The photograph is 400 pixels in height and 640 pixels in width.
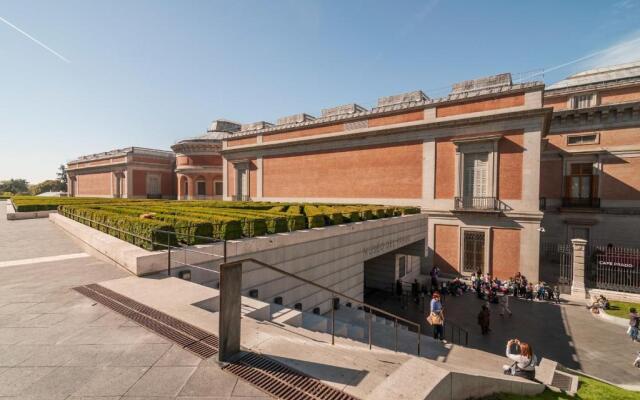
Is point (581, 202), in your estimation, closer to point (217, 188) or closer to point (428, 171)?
point (428, 171)

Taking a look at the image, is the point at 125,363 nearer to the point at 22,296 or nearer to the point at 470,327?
the point at 22,296

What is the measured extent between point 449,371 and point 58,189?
112101 millimetres

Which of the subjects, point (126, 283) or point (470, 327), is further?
point (470, 327)

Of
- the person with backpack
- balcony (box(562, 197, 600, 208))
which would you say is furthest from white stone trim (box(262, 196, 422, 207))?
balcony (box(562, 197, 600, 208))

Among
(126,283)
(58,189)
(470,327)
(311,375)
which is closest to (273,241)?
(126,283)

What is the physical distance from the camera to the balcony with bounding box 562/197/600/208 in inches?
997

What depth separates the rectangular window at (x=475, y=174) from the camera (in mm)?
19297

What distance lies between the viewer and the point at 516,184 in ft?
59.8

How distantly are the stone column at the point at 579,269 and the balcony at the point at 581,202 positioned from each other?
12.2m

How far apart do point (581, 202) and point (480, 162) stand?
1420 centimetres

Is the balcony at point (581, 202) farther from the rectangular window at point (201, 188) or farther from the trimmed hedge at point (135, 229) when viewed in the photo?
the rectangular window at point (201, 188)

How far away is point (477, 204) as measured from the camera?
1933 cm

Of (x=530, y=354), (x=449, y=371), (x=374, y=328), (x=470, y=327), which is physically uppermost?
(x=449, y=371)

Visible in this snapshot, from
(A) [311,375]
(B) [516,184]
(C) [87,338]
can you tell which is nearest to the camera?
(A) [311,375]
